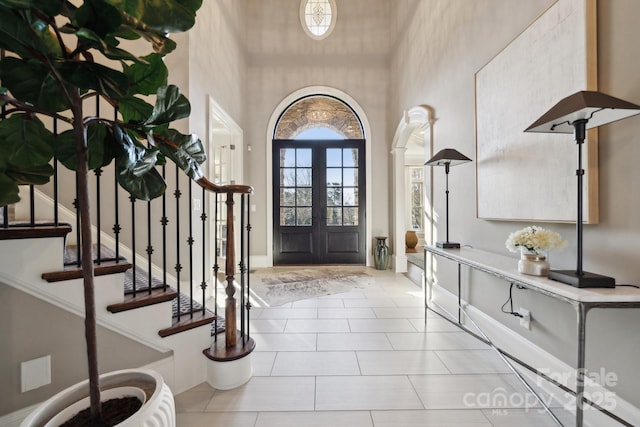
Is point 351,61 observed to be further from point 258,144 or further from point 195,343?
point 195,343

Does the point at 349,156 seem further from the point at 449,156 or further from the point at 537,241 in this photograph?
the point at 537,241

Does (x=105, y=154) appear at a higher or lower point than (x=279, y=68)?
lower

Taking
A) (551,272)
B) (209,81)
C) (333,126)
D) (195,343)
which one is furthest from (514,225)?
(333,126)

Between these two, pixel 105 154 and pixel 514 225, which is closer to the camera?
pixel 105 154

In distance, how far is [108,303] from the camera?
1.49m

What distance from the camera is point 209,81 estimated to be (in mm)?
3453

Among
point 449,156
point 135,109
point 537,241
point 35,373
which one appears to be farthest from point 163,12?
point 449,156

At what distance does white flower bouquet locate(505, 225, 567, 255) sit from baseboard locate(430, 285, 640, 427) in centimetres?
71

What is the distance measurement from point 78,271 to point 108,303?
0.24 m

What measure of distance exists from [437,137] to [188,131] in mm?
2737

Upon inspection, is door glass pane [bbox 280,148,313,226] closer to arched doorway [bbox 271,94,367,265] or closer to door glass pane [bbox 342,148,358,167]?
arched doorway [bbox 271,94,367,265]

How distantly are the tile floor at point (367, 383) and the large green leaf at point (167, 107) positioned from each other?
1.53m

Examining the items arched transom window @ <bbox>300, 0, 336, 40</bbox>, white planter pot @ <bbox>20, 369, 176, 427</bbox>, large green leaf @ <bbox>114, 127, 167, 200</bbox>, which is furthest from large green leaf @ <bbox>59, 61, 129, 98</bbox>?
arched transom window @ <bbox>300, 0, 336, 40</bbox>

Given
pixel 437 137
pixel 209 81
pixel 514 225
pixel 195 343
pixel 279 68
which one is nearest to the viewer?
pixel 195 343
